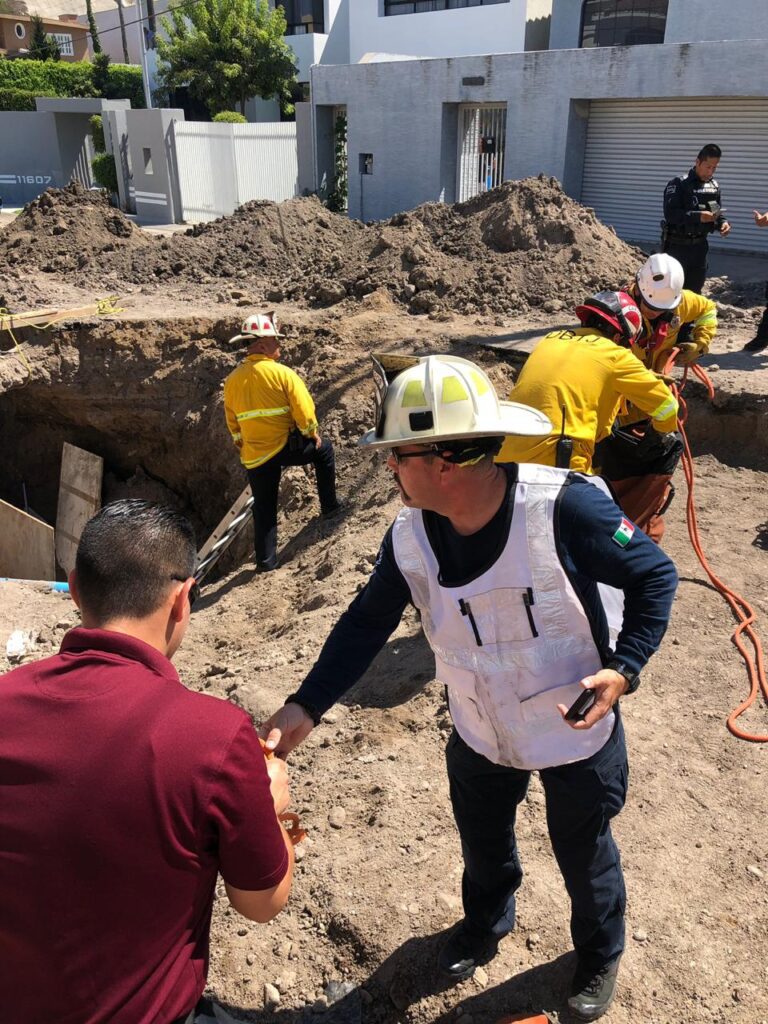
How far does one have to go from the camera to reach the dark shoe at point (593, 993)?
2.57 m

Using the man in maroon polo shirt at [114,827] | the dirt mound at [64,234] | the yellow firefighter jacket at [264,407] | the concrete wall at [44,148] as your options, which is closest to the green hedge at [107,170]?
the concrete wall at [44,148]

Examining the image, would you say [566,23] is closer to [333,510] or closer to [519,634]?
[333,510]

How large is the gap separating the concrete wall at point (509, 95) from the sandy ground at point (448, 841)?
12312mm

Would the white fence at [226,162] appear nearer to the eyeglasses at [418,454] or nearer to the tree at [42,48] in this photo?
the eyeglasses at [418,454]

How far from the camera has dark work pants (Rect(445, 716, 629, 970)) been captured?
227 cm

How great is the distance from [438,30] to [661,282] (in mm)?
24720

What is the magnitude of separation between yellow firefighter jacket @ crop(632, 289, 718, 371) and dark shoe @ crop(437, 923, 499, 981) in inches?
136

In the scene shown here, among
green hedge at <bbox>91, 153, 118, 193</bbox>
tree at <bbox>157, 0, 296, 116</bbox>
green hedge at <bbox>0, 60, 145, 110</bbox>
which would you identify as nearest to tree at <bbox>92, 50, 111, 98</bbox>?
green hedge at <bbox>0, 60, 145, 110</bbox>

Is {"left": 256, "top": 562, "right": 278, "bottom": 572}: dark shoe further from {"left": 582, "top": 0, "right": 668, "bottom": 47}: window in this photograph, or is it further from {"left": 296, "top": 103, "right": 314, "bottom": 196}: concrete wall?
{"left": 582, "top": 0, "right": 668, "bottom": 47}: window

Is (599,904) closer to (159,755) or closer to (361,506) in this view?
(159,755)

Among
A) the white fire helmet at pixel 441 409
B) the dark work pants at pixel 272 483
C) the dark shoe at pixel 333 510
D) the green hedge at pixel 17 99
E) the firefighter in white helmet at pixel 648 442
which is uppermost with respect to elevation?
the green hedge at pixel 17 99

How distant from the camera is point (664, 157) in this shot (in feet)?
53.5

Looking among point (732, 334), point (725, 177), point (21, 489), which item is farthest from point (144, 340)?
point (725, 177)


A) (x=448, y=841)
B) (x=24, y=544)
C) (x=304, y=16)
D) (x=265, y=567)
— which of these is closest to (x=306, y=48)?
(x=304, y=16)
